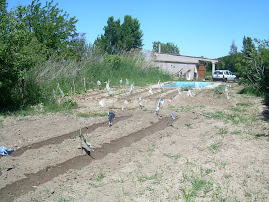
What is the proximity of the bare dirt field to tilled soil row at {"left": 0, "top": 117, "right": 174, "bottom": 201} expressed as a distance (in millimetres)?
14

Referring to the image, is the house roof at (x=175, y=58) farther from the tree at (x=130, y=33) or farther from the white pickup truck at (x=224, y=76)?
the tree at (x=130, y=33)

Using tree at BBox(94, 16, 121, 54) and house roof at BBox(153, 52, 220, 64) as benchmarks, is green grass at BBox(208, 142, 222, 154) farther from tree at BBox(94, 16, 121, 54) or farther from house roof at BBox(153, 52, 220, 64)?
tree at BBox(94, 16, 121, 54)

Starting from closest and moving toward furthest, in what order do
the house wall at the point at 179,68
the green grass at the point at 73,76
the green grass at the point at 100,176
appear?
1. the green grass at the point at 100,176
2. the green grass at the point at 73,76
3. the house wall at the point at 179,68

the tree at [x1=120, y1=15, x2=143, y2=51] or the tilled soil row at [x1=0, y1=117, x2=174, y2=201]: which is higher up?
the tree at [x1=120, y1=15, x2=143, y2=51]

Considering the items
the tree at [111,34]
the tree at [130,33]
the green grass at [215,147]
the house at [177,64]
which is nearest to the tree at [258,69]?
the green grass at [215,147]

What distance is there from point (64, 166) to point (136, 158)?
1.39 meters

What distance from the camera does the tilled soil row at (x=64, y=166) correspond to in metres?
4.45

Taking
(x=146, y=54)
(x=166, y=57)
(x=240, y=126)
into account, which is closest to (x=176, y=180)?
(x=240, y=126)

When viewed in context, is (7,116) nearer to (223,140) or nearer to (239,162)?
(223,140)

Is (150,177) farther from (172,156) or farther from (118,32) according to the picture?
(118,32)

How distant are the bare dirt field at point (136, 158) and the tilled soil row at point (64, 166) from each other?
0.01 m

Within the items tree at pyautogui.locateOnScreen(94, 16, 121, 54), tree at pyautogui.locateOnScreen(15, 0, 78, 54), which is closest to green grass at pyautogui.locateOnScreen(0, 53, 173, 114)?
tree at pyautogui.locateOnScreen(15, 0, 78, 54)

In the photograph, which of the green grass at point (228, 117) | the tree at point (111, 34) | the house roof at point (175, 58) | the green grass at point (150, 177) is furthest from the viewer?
the tree at point (111, 34)

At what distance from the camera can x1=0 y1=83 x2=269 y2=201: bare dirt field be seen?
4.32m
